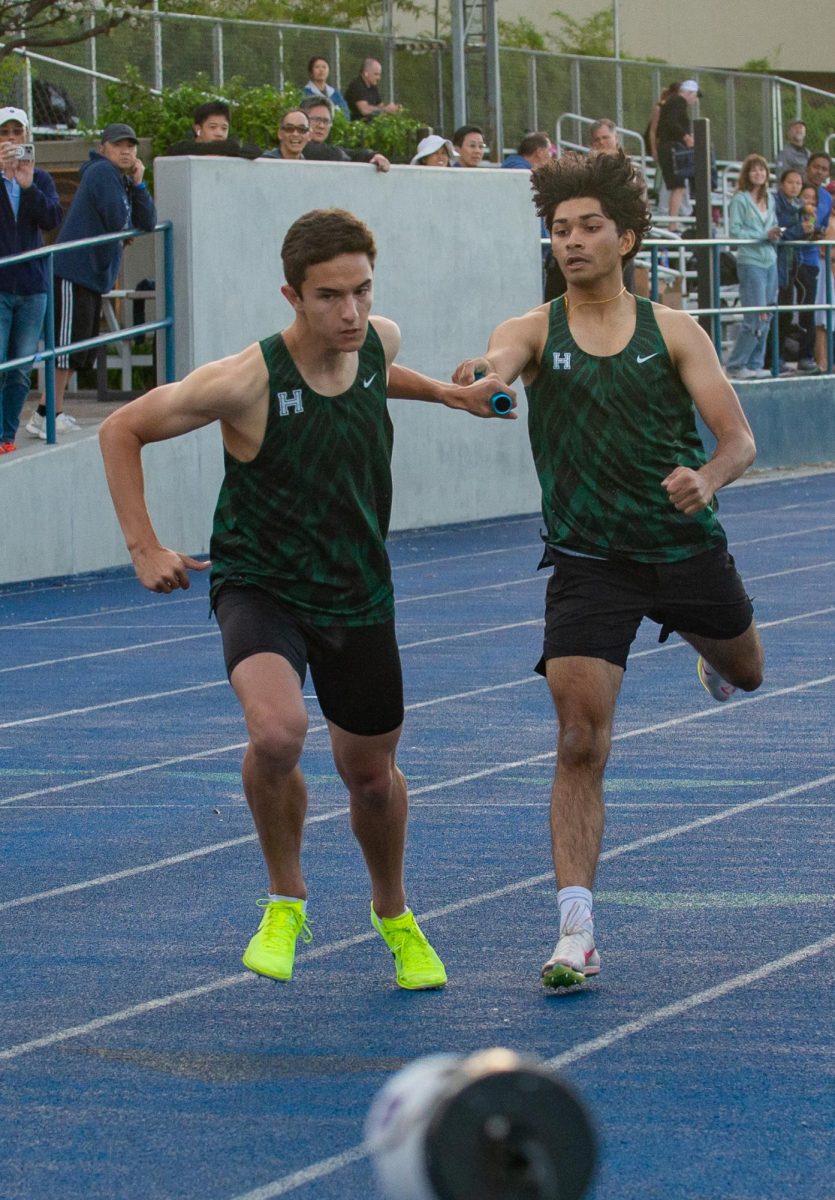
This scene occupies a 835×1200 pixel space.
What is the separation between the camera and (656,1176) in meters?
4.38

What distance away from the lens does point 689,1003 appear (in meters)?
5.55

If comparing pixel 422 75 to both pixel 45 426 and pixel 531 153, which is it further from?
pixel 45 426

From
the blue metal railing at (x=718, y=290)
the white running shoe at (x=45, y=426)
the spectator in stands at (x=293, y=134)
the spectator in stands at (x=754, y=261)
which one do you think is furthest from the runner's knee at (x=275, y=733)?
the spectator in stands at (x=754, y=261)

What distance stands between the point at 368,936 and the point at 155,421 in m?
1.59

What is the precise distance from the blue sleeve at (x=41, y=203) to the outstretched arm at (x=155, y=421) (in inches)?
363

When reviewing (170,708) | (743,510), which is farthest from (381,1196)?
(743,510)

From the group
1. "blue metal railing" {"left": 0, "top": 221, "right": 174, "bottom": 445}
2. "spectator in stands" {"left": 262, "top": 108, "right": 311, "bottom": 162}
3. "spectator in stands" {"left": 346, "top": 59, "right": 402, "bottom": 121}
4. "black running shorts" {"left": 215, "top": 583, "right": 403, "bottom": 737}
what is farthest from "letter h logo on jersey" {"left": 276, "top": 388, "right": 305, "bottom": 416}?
"spectator in stands" {"left": 346, "top": 59, "right": 402, "bottom": 121}

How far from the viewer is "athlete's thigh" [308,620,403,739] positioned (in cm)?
568

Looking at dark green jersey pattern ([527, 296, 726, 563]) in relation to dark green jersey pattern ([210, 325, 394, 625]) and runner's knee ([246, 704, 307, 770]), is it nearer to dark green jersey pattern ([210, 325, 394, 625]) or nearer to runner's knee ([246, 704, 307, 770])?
dark green jersey pattern ([210, 325, 394, 625])

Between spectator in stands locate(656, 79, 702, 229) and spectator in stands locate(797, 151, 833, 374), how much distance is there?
4.31 feet

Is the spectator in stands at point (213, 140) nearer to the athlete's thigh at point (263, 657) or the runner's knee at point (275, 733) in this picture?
the athlete's thigh at point (263, 657)

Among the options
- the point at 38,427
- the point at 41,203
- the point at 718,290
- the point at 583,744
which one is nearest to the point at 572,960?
the point at 583,744

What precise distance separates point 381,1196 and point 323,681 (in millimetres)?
1726

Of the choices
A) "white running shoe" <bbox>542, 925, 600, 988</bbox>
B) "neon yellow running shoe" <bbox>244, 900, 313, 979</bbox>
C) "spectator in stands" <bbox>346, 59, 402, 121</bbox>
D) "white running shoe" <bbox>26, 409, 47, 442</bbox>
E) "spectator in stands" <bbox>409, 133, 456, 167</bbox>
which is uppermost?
"spectator in stands" <bbox>346, 59, 402, 121</bbox>
